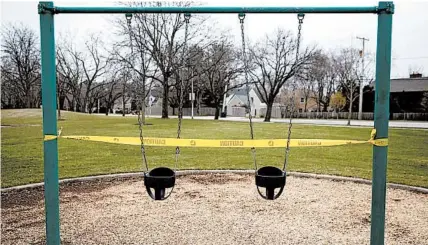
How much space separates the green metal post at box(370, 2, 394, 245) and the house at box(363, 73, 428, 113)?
4162cm

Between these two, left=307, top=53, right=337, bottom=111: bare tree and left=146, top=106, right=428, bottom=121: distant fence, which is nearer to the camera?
left=146, top=106, right=428, bottom=121: distant fence

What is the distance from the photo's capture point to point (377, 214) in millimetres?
2859

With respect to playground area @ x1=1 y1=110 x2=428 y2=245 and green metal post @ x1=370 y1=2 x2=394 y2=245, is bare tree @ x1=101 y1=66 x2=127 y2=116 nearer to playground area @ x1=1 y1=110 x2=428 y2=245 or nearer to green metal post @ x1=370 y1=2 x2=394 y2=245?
playground area @ x1=1 y1=110 x2=428 y2=245

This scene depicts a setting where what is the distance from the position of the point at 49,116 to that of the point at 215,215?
241 cm

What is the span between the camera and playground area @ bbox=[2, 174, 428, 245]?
369cm

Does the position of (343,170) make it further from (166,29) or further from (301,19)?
(166,29)

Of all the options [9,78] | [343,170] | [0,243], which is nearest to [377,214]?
[0,243]

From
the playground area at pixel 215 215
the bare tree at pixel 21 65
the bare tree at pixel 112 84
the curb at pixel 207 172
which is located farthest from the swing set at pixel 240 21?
the bare tree at pixel 21 65

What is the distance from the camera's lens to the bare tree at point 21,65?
34.8m

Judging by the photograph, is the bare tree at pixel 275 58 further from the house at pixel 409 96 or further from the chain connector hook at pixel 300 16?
the chain connector hook at pixel 300 16

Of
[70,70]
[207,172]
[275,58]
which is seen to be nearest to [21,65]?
[70,70]

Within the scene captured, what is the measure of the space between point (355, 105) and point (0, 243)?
155ft

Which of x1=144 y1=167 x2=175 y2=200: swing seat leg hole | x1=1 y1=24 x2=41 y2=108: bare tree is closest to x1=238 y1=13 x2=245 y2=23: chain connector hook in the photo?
x1=144 y1=167 x2=175 y2=200: swing seat leg hole

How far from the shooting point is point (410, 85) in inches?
1751
